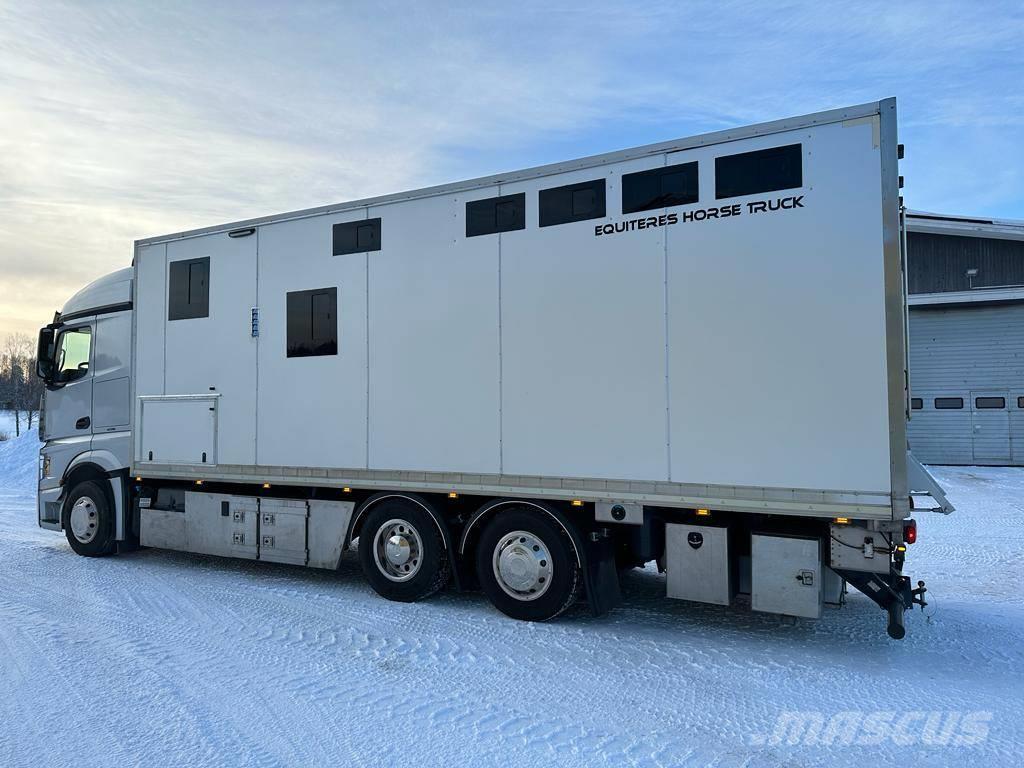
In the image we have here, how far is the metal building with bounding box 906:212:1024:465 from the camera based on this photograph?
67.4ft

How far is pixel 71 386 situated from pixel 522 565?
6926mm

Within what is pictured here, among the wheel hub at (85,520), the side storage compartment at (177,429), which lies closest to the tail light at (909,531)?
the side storage compartment at (177,429)

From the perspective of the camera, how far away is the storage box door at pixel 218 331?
831 cm

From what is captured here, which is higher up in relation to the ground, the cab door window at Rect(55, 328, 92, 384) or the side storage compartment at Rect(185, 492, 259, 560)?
the cab door window at Rect(55, 328, 92, 384)

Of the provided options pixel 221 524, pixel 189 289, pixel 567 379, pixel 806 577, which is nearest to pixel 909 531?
pixel 806 577

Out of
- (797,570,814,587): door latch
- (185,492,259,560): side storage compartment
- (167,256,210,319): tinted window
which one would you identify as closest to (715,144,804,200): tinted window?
(797,570,814,587): door latch

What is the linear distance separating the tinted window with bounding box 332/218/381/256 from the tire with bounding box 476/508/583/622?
2.96 meters

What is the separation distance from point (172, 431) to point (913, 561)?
8808mm

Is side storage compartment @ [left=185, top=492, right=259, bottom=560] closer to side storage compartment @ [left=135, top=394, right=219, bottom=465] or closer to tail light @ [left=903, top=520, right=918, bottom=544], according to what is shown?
side storage compartment @ [left=135, top=394, right=219, bottom=465]

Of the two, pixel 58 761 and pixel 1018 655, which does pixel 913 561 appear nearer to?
pixel 1018 655

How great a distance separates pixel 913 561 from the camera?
8.94m

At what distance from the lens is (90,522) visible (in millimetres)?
9586

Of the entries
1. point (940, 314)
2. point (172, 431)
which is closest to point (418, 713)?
point (172, 431)

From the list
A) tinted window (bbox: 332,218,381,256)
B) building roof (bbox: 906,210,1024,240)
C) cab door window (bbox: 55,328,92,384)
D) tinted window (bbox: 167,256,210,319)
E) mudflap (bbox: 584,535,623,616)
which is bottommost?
mudflap (bbox: 584,535,623,616)
